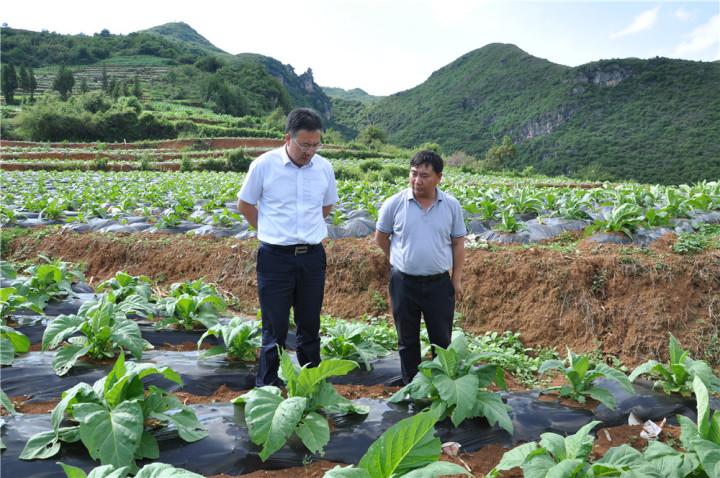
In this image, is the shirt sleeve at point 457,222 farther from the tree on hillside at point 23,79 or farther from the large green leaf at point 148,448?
the tree on hillside at point 23,79

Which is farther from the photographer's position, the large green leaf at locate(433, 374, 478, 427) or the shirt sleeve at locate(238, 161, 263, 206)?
the shirt sleeve at locate(238, 161, 263, 206)

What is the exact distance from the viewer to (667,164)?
118 feet

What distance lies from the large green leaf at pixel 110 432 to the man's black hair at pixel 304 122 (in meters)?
1.85

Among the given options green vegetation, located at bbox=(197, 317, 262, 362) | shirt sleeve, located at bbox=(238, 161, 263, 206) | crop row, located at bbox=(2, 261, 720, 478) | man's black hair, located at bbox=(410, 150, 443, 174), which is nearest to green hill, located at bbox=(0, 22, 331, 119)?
green vegetation, located at bbox=(197, 317, 262, 362)

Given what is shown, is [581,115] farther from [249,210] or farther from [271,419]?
[271,419]

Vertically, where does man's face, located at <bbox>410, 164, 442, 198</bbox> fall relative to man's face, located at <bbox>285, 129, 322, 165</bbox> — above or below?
below

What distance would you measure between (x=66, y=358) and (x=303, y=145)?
2184mm

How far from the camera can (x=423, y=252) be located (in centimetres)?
343

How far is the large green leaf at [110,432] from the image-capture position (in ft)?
7.61

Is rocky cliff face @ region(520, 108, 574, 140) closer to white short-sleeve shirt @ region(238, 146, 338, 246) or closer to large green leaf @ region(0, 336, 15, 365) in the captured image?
white short-sleeve shirt @ region(238, 146, 338, 246)

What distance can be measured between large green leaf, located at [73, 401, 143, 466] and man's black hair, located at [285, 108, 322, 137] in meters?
1.85

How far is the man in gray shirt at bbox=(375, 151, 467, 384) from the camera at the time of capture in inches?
135

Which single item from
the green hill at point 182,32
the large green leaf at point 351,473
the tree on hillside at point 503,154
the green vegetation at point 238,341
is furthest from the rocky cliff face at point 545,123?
the green hill at point 182,32

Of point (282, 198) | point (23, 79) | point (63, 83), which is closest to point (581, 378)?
point (282, 198)
